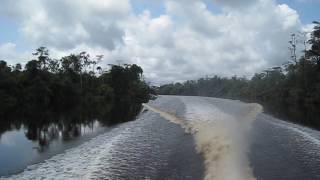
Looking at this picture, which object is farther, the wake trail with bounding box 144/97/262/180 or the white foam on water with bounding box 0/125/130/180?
the white foam on water with bounding box 0/125/130/180

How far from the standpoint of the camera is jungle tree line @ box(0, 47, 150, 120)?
78.7 meters

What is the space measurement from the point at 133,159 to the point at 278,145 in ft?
25.8

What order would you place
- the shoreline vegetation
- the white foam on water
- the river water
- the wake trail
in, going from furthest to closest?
1. the shoreline vegetation
2. the white foam on water
3. the river water
4. the wake trail

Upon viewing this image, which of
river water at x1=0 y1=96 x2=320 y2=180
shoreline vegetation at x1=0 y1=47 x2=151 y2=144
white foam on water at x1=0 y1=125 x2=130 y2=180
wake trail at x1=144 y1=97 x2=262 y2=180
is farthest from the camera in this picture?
shoreline vegetation at x1=0 y1=47 x2=151 y2=144

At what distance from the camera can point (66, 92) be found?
99312 millimetres

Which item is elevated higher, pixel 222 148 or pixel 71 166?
pixel 222 148

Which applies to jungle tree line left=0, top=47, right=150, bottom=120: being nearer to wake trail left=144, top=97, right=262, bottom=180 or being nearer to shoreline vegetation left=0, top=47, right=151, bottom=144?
shoreline vegetation left=0, top=47, right=151, bottom=144

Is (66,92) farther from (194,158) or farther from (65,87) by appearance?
(194,158)

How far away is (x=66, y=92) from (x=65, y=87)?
1299 mm

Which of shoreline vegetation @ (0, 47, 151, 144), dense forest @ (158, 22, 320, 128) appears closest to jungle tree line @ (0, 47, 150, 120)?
shoreline vegetation @ (0, 47, 151, 144)

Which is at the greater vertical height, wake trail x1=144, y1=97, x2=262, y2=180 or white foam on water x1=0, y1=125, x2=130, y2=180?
wake trail x1=144, y1=97, x2=262, y2=180

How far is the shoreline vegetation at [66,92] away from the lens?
200 feet

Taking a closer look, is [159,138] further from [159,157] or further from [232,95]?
[232,95]

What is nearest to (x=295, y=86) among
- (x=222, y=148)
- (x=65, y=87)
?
(x=65, y=87)
